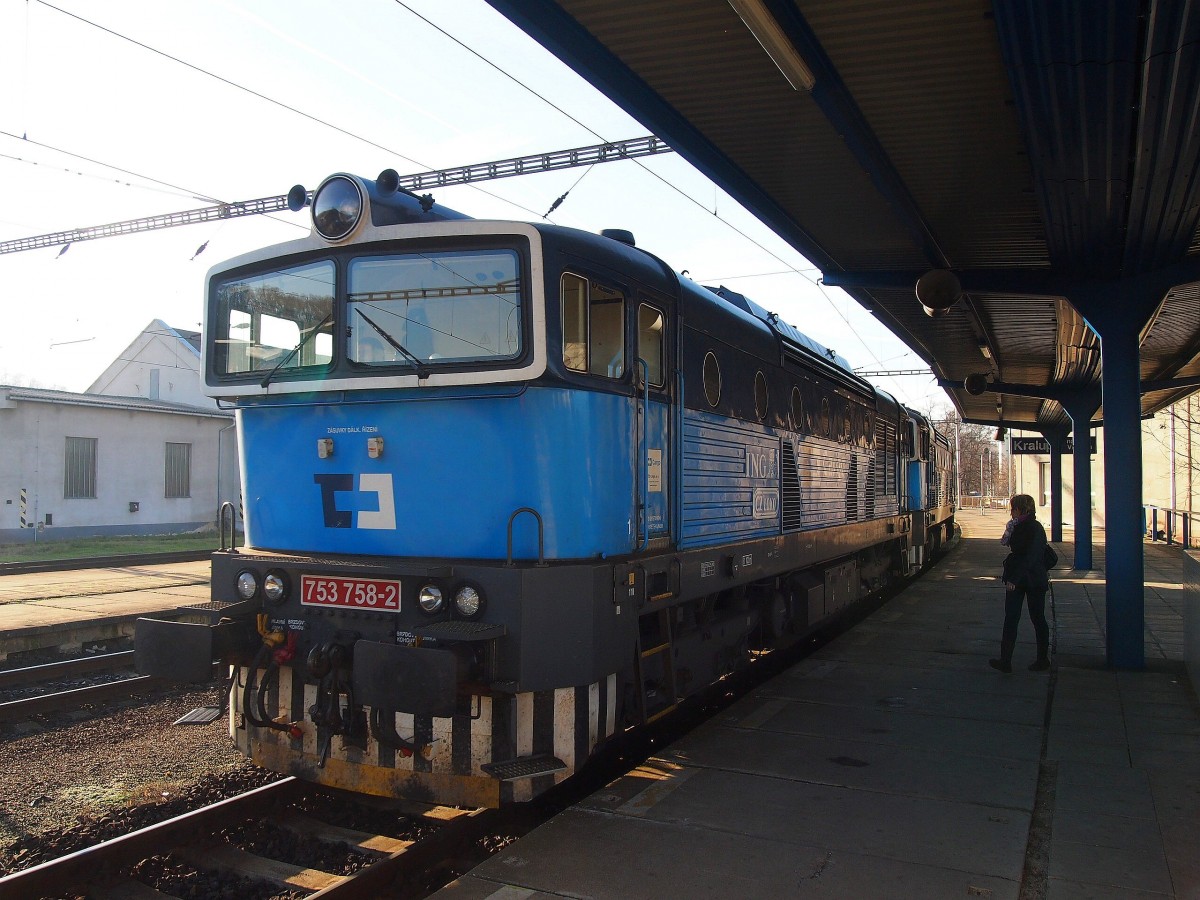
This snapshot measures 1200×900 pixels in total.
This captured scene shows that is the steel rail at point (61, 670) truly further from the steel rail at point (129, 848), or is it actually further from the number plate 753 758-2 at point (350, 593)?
the number plate 753 758-2 at point (350, 593)

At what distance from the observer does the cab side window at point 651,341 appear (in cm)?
561

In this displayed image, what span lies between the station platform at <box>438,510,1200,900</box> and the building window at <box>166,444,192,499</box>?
24821 millimetres

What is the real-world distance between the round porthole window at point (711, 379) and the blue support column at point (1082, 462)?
14726 millimetres

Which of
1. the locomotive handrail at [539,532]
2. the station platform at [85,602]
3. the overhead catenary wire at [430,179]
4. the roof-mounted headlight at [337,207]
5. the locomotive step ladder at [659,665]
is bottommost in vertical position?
the station platform at [85,602]

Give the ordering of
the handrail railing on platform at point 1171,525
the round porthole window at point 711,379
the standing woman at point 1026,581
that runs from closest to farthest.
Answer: the round porthole window at point 711,379 → the standing woman at point 1026,581 → the handrail railing on platform at point 1171,525

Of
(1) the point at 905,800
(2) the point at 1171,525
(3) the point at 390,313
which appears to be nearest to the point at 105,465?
(3) the point at 390,313

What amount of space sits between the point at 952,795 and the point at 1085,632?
724cm

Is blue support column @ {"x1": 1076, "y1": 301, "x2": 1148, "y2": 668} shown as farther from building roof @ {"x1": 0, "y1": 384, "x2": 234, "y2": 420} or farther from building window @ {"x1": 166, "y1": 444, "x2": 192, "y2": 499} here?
building window @ {"x1": 166, "y1": 444, "x2": 192, "y2": 499}

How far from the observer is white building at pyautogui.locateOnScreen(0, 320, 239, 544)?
23969 mm

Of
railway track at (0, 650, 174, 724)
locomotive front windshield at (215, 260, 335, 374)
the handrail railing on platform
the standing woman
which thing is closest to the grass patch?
railway track at (0, 650, 174, 724)

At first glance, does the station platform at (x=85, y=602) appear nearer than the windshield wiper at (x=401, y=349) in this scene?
No

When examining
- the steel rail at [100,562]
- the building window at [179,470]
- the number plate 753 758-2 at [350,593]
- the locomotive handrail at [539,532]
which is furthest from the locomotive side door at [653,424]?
the building window at [179,470]

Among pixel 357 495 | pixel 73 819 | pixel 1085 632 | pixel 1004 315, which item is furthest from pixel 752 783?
pixel 1004 315

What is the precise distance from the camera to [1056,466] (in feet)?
88.6
